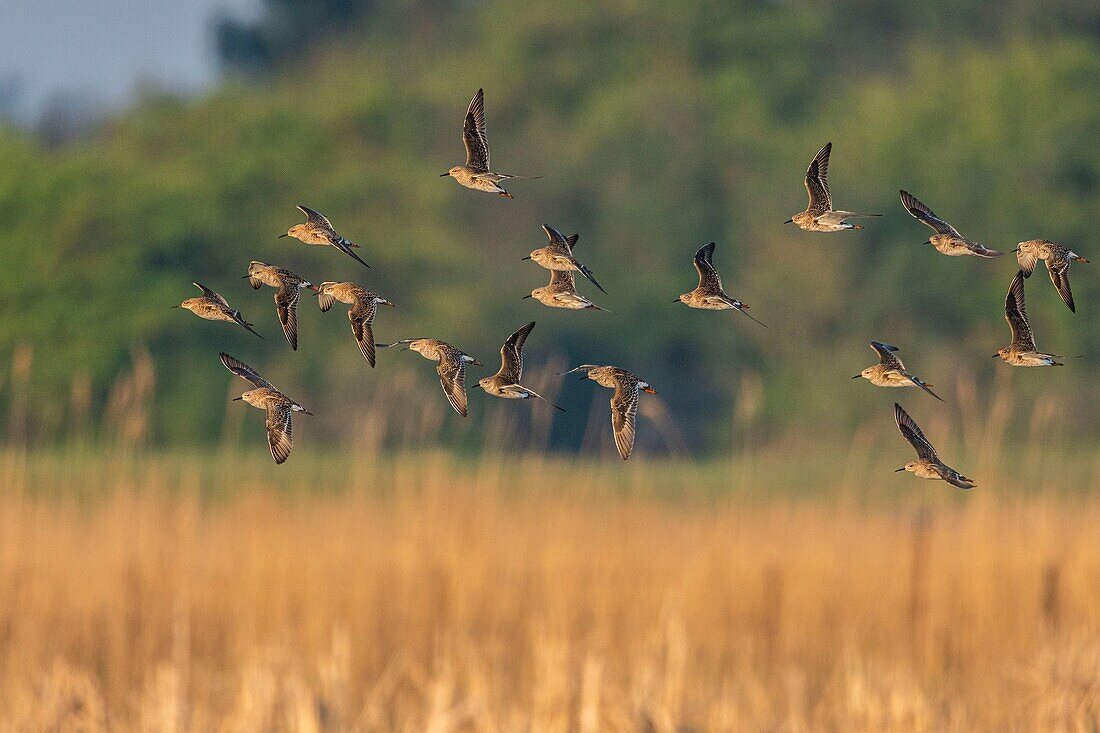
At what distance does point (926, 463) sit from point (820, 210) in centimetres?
42

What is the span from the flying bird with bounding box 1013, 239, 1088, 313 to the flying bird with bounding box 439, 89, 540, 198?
0.65 meters

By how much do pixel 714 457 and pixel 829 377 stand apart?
3.00 meters

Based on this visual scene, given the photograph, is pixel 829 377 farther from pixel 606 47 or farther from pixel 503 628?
pixel 503 628

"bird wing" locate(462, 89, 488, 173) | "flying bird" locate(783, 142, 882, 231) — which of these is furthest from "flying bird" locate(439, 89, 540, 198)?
"flying bird" locate(783, 142, 882, 231)

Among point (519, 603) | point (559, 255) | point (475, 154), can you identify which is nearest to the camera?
point (559, 255)

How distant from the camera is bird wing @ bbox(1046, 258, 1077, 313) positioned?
1.86 metres

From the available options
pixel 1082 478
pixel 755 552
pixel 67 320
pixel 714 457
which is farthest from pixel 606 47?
pixel 755 552

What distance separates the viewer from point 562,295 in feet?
6.73

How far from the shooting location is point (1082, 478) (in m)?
25.2

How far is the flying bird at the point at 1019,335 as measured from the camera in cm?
182

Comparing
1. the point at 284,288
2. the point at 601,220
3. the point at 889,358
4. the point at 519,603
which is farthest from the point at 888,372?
the point at 601,220

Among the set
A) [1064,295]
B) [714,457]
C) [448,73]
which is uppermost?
[448,73]

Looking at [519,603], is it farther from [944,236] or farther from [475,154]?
[944,236]

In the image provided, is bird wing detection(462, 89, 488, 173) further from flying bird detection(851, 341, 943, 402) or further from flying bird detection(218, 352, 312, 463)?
flying bird detection(851, 341, 943, 402)
